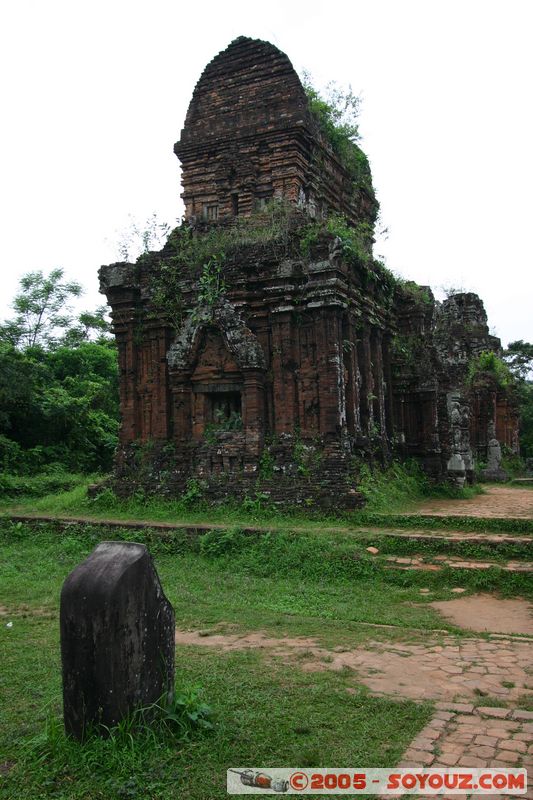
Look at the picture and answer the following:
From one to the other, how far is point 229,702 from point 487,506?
356 inches

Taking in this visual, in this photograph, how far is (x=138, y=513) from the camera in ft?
39.6

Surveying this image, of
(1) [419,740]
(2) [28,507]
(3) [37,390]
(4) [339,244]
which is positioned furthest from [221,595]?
(3) [37,390]

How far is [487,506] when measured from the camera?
12117mm

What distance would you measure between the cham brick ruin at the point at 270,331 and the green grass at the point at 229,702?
3.84m

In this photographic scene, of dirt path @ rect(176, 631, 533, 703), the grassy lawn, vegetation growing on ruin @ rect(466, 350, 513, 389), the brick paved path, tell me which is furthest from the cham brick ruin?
the brick paved path

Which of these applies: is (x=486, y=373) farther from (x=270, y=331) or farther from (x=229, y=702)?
(x=229, y=702)

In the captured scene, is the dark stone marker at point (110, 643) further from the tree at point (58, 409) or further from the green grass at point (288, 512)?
the tree at point (58, 409)

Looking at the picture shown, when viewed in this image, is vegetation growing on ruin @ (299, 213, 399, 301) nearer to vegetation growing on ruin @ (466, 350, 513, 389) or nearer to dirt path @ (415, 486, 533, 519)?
dirt path @ (415, 486, 533, 519)

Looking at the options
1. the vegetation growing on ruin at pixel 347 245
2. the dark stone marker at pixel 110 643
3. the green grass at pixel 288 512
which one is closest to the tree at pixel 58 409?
the green grass at pixel 288 512

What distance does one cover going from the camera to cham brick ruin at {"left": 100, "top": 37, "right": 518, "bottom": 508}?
1183 cm

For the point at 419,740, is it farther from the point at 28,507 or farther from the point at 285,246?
the point at 28,507

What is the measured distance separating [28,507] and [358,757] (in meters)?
12.4

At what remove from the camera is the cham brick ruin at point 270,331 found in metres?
11.8

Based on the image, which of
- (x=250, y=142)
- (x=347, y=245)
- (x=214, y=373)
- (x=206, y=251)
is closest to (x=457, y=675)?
(x=214, y=373)
